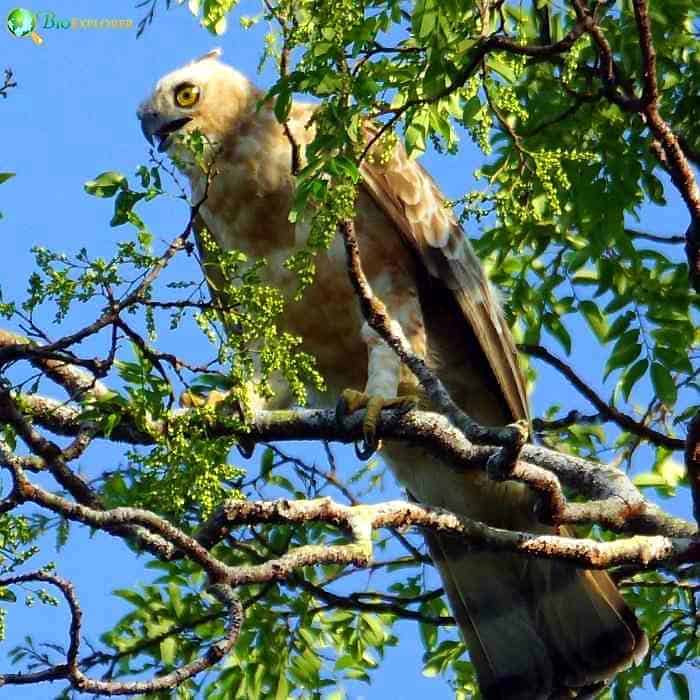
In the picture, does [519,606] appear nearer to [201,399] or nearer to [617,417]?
[617,417]

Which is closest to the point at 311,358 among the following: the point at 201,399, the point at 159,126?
the point at 201,399

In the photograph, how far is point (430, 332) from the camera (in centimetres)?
637

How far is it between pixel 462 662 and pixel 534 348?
148 centimetres

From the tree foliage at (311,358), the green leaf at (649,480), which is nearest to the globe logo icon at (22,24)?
the tree foliage at (311,358)

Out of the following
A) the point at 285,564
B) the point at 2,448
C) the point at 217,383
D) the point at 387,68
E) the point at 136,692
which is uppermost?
the point at 387,68

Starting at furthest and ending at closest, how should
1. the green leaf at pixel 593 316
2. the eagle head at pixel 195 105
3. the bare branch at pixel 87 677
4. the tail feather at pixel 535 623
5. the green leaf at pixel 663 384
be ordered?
the eagle head at pixel 195 105
the green leaf at pixel 593 316
the tail feather at pixel 535 623
the green leaf at pixel 663 384
the bare branch at pixel 87 677

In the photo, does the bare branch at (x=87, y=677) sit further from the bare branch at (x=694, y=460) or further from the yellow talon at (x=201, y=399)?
the bare branch at (x=694, y=460)

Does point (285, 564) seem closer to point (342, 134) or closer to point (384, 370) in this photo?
point (342, 134)

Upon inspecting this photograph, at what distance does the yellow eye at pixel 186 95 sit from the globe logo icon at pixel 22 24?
4.07 ft

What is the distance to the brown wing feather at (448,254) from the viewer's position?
20.1 feet

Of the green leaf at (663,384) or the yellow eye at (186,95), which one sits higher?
the yellow eye at (186,95)

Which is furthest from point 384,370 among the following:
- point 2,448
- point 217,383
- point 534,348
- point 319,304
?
point 2,448

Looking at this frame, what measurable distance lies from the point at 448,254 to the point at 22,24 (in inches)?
82.1

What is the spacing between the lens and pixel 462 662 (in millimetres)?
6469
